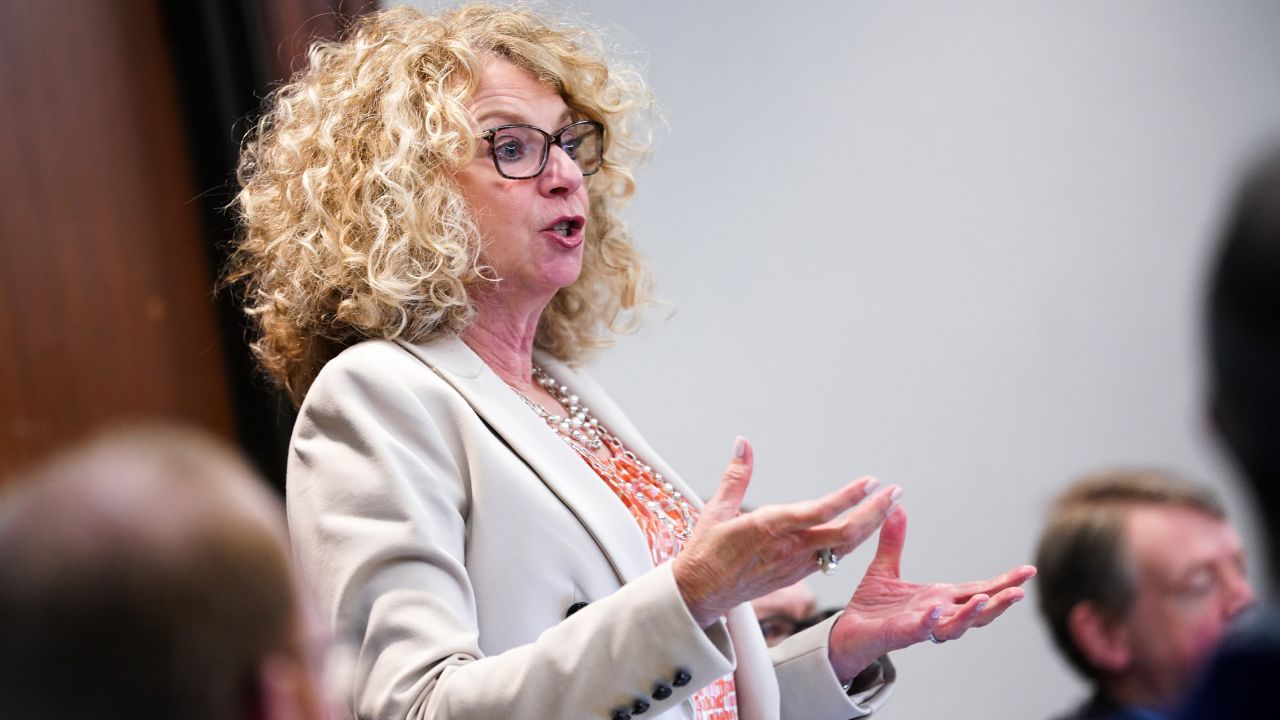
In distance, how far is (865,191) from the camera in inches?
124

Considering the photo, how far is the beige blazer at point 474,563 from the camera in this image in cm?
132

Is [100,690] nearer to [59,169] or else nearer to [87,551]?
[87,551]

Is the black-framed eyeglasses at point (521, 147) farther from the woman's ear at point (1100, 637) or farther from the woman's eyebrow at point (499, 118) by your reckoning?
the woman's ear at point (1100, 637)

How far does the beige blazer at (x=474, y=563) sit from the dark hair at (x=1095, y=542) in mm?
589

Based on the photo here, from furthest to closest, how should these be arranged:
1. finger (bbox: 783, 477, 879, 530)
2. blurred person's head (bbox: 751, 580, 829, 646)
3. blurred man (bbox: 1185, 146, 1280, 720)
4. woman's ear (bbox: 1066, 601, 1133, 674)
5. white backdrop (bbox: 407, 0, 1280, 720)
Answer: white backdrop (bbox: 407, 0, 1280, 720)
blurred person's head (bbox: 751, 580, 829, 646)
finger (bbox: 783, 477, 879, 530)
woman's ear (bbox: 1066, 601, 1133, 674)
blurred man (bbox: 1185, 146, 1280, 720)

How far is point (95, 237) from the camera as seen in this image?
2.31 metres

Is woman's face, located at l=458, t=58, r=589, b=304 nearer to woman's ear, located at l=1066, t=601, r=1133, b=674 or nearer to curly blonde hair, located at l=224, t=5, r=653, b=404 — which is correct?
curly blonde hair, located at l=224, t=5, r=653, b=404

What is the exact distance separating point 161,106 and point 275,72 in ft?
0.72

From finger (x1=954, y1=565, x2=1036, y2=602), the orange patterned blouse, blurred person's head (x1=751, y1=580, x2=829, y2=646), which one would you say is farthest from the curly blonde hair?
blurred person's head (x1=751, y1=580, x2=829, y2=646)

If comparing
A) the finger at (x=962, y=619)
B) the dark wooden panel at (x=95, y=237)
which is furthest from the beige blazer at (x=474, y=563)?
the dark wooden panel at (x=95, y=237)

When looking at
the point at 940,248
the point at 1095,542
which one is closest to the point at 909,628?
the point at 1095,542

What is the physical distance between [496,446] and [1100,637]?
3.09ft

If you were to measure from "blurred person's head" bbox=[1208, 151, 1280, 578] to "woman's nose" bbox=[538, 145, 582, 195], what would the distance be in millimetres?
1270

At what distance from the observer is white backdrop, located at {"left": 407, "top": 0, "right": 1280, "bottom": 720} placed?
3057mm
